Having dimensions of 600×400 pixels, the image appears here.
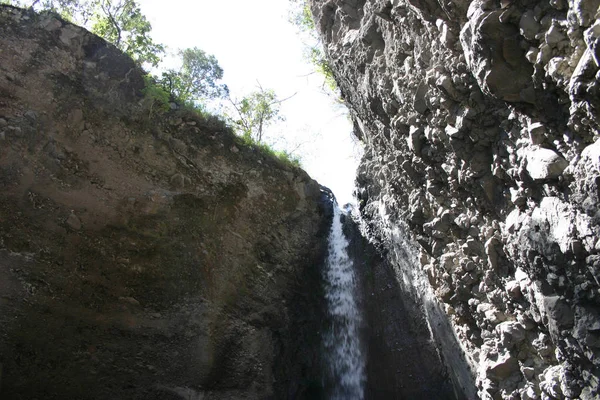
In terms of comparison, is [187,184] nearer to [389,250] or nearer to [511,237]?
[389,250]

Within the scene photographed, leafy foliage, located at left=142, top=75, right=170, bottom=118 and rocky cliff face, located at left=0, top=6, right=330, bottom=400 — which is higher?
leafy foliage, located at left=142, top=75, right=170, bottom=118

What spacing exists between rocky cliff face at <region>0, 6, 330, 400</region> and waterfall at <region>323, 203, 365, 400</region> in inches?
30.5

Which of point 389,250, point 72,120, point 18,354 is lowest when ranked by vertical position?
point 18,354

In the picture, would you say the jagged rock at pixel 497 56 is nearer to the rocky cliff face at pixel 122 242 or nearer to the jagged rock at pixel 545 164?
the jagged rock at pixel 545 164

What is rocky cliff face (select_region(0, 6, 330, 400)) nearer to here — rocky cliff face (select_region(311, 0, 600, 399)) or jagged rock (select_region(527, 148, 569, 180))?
rocky cliff face (select_region(311, 0, 600, 399))

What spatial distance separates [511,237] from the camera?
445cm

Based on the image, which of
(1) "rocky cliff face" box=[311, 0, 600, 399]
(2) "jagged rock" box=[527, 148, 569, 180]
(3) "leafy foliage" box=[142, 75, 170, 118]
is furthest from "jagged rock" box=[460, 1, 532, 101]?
(3) "leafy foliage" box=[142, 75, 170, 118]

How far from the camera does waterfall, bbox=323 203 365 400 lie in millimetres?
9859

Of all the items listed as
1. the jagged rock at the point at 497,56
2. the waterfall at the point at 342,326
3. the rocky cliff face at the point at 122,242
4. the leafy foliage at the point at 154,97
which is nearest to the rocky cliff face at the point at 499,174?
the jagged rock at the point at 497,56

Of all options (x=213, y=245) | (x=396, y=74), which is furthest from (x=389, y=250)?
(x=396, y=74)

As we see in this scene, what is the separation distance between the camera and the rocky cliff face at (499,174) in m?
3.28

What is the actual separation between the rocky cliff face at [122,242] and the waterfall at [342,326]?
2.54 ft

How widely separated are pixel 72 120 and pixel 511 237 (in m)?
7.50

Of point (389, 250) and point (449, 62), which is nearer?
point (449, 62)
